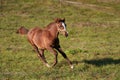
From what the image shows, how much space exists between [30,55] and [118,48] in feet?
16.7

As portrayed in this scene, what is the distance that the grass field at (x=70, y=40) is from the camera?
1344 cm

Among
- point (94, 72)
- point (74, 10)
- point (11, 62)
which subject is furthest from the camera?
point (74, 10)

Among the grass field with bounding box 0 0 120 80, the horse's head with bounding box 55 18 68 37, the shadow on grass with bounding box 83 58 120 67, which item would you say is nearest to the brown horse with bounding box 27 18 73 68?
the horse's head with bounding box 55 18 68 37

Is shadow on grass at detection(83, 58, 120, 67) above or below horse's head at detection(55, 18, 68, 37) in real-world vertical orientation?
below

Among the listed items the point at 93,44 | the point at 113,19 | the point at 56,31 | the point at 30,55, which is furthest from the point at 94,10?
the point at 56,31

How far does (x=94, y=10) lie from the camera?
123 ft

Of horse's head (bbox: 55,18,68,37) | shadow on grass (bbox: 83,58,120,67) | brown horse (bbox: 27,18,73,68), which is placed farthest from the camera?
shadow on grass (bbox: 83,58,120,67)

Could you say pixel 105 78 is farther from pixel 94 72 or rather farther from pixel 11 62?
pixel 11 62

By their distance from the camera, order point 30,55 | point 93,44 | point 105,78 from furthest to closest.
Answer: point 93,44
point 30,55
point 105,78

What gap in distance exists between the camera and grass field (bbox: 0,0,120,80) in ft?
44.1

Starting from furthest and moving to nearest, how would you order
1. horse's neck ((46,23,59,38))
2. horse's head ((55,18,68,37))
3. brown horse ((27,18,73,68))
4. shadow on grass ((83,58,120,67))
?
shadow on grass ((83,58,120,67)), horse's neck ((46,23,59,38)), brown horse ((27,18,73,68)), horse's head ((55,18,68,37))

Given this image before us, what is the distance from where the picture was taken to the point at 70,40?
74.6ft

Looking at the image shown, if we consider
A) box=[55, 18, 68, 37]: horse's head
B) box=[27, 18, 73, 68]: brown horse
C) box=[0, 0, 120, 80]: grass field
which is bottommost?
box=[0, 0, 120, 80]: grass field

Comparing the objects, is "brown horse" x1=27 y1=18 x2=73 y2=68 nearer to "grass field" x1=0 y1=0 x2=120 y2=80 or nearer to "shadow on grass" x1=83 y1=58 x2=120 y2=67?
"grass field" x1=0 y1=0 x2=120 y2=80
